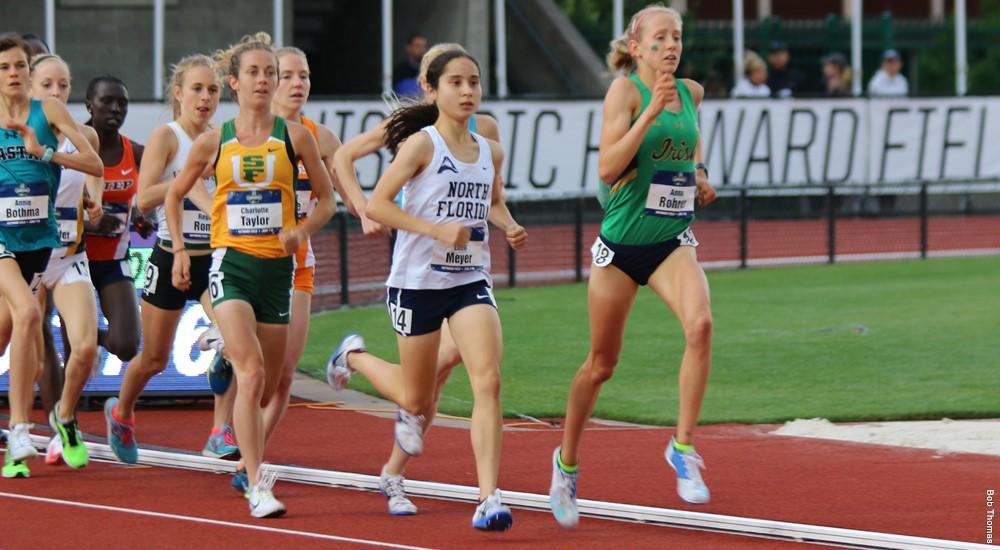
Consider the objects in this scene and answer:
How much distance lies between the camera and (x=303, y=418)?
38.2ft

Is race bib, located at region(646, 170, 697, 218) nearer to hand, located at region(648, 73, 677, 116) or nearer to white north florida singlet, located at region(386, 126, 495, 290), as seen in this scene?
hand, located at region(648, 73, 677, 116)

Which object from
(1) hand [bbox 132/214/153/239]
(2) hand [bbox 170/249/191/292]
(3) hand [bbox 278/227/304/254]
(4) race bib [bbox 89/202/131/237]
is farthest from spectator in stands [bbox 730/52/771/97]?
(3) hand [bbox 278/227/304/254]

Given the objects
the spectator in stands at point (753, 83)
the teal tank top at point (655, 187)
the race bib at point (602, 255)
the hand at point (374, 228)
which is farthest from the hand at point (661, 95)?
the spectator in stands at point (753, 83)

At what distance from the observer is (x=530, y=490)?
893cm

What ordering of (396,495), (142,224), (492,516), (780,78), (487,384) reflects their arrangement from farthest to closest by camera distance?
(780,78), (142,224), (396,495), (487,384), (492,516)

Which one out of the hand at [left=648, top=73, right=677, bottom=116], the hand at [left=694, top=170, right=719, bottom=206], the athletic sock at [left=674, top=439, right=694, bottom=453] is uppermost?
the hand at [left=648, top=73, right=677, bottom=116]

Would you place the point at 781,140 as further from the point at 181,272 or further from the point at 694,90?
the point at 181,272

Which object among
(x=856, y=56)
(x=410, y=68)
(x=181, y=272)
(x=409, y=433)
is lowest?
(x=409, y=433)

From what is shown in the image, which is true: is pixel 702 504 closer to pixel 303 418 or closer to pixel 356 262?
pixel 303 418

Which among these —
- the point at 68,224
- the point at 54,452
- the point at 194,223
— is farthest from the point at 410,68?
the point at 54,452

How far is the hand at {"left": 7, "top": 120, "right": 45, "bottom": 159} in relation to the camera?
9281 mm

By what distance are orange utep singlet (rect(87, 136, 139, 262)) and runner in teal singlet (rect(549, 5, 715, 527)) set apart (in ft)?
10.1

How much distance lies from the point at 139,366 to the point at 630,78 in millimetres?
3166

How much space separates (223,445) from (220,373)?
0.43 metres
